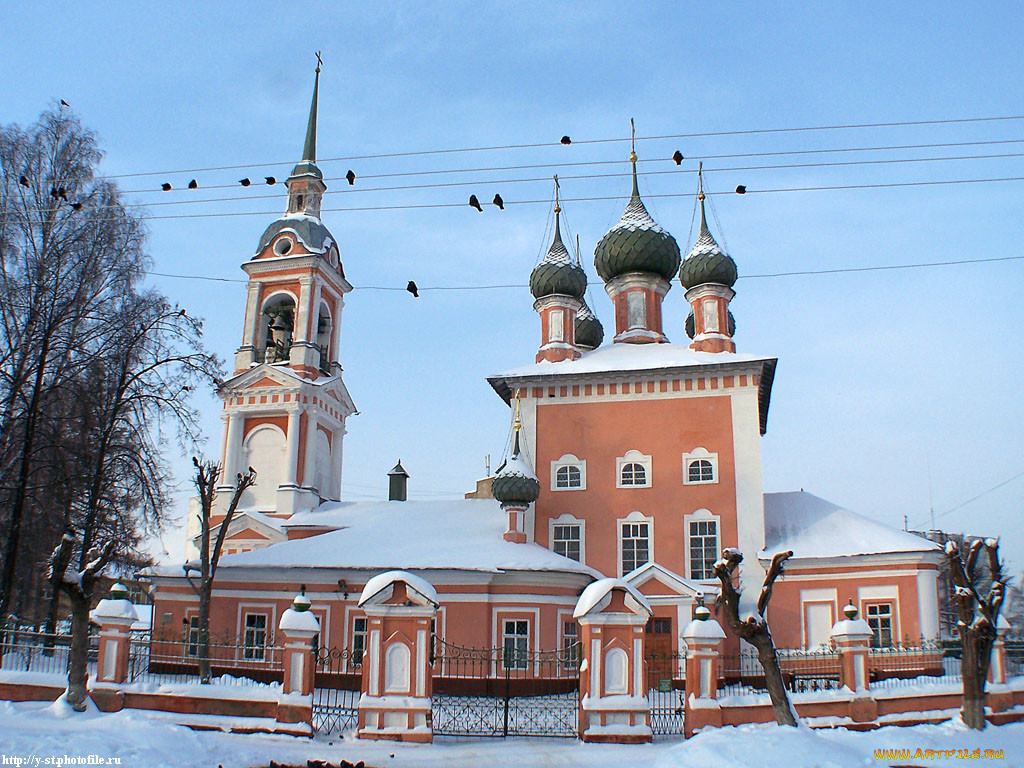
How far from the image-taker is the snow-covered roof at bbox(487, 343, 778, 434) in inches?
898

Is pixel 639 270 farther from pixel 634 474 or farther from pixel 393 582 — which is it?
pixel 393 582

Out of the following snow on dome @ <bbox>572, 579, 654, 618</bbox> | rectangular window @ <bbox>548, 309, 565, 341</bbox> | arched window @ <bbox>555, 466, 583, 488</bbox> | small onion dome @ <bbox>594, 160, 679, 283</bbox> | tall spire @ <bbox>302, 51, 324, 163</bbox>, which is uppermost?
tall spire @ <bbox>302, 51, 324, 163</bbox>

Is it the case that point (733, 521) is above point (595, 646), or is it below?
above

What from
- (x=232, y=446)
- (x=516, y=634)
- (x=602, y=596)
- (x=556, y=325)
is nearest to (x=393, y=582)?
(x=602, y=596)

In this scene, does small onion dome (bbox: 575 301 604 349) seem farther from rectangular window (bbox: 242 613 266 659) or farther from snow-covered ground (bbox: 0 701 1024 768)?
snow-covered ground (bbox: 0 701 1024 768)

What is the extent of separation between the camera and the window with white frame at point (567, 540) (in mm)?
22859

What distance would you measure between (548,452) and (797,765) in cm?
1434

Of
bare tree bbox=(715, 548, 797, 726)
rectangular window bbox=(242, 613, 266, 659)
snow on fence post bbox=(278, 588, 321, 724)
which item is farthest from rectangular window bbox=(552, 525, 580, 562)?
snow on fence post bbox=(278, 588, 321, 724)

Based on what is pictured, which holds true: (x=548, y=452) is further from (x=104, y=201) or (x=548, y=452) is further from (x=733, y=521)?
(x=104, y=201)

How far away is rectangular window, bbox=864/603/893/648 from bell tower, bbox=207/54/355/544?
1535cm

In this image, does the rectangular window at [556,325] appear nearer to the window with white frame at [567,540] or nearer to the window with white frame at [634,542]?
the window with white frame at [567,540]

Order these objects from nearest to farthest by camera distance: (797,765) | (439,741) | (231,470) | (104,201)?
(797,765), (439,741), (104,201), (231,470)

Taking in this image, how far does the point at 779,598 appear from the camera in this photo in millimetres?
21266

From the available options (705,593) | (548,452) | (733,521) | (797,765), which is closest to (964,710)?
(797,765)
